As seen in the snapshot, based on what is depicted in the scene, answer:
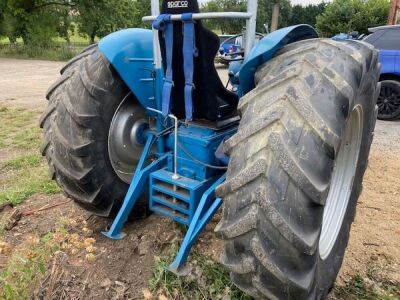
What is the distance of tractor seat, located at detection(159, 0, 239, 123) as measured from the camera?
7.25 feet

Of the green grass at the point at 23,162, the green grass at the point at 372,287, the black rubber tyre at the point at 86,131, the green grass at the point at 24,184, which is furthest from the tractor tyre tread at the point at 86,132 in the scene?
the green grass at the point at 23,162

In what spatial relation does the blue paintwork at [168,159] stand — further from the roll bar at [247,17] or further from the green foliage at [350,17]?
the green foliage at [350,17]

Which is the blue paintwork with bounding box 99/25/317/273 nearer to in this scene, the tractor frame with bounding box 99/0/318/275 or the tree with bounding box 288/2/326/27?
the tractor frame with bounding box 99/0/318/275

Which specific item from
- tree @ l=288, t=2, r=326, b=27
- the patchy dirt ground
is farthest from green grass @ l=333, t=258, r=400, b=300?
tree @ l=288, t=2, r=326, b=27

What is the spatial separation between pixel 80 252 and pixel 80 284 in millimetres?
337

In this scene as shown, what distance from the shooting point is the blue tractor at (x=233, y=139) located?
1.63 meters

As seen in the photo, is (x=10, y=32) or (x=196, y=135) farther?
(x=10, y=32)

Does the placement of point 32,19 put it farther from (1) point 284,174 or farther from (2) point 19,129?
(1) point 284,174

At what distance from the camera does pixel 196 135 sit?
2.63m

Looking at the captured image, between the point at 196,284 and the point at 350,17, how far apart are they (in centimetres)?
2508

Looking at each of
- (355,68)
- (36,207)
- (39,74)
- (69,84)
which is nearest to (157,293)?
(69,84)

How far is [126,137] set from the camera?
9.48ft

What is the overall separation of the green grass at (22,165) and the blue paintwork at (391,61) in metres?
6.28

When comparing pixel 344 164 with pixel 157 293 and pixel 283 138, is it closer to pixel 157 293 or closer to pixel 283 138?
pixel 283 138
